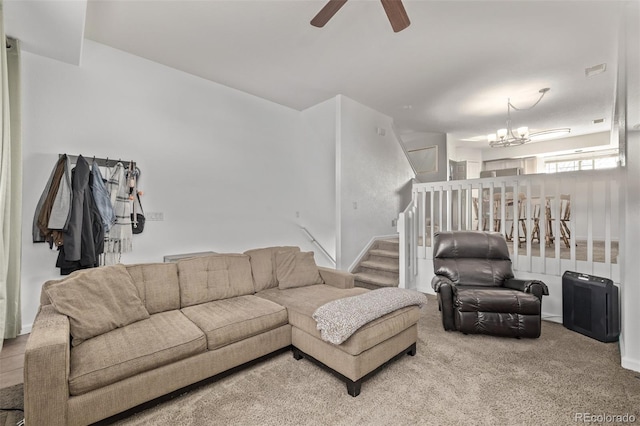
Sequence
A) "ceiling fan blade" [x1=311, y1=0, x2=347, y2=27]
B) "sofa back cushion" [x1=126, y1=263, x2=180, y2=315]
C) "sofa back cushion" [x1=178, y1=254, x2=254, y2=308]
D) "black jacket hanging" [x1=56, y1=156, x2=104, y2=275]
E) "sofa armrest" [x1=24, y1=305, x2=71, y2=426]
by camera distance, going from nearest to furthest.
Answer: "sofa armrest" [x1=24, y1=305, x2=71, y2=426]
"ceiling fan blade" [x1=311, y1=0, x2=347, y2=27]
"sofa back cushion" [x1=126, y1=263, x2=180, y2=315]
"sofa back cushion" [x1=178, y1=254, x2=254, y2=308]
"black jacket hanging" [x1=56, y1=156, x2=104, y2=275]

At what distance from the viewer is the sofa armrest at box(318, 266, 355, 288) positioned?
3.08m

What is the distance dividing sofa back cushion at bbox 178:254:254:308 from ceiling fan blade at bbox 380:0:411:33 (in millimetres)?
2427

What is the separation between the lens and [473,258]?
133 inches

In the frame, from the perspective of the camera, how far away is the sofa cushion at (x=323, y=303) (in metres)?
1.91

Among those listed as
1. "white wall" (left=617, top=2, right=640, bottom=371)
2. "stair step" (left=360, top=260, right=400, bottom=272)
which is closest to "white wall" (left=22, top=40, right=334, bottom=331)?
"stair step" (left=360, top=260, right=400, bottom=272)

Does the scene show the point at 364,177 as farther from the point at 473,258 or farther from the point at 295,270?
the point at 295,270

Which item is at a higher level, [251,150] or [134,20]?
[134,20]

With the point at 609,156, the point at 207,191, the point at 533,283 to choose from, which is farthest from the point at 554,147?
the point at 207,191

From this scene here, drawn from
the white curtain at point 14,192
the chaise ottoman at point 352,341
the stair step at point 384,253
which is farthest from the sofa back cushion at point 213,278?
the stair step at point 384,253

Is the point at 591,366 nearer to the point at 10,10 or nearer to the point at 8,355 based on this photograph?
the point at 8,355

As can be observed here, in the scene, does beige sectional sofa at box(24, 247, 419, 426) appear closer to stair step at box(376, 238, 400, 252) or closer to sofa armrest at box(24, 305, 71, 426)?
sofa armrest at box(24, 305, 71, 426)

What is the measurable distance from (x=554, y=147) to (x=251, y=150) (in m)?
7.62

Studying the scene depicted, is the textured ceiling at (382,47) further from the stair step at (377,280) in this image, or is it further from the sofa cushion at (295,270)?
the stair step at (377,280)

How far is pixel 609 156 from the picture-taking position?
23.2ft
